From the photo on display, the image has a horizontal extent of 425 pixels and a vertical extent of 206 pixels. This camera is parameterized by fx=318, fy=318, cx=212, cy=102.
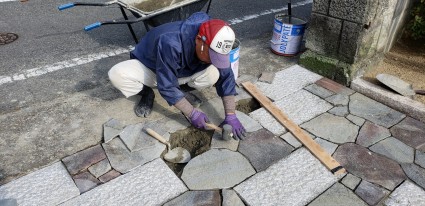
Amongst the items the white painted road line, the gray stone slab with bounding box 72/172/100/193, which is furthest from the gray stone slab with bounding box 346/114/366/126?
the white painted road line

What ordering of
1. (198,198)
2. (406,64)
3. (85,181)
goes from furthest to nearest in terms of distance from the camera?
1. (406,64)
2. (85,181)
3. (198,198)

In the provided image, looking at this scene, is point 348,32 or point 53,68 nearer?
point 348,32

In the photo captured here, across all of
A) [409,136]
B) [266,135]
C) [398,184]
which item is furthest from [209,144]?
[409,136]

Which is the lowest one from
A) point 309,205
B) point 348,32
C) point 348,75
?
point 309,205

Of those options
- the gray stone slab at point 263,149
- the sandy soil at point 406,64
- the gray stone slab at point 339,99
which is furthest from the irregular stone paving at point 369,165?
the sandy soil at point 406,64

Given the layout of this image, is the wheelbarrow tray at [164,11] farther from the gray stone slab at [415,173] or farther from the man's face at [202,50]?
the gray stone slab at [415,173]

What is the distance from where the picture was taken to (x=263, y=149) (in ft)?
10.6

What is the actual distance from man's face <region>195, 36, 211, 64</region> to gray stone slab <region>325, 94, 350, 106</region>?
6.17 ft

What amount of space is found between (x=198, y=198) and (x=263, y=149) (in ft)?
2.94

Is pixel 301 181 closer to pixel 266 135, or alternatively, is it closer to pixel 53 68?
pixel 266 135

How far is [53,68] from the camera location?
180 inches

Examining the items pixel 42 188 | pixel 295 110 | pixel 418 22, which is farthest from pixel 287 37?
pixel 42 188

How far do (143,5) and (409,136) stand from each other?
13.0 feet

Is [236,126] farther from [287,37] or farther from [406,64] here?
[406,64]
